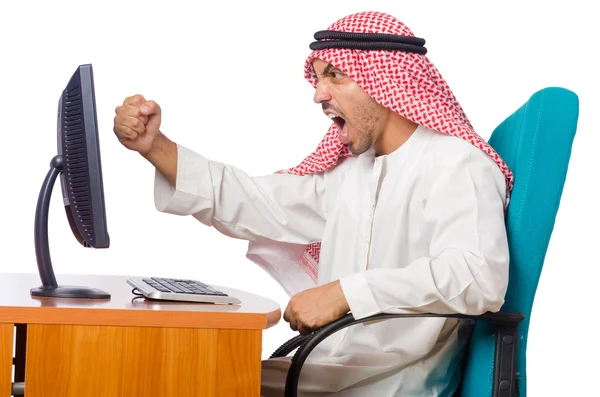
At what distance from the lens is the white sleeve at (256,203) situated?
3.19 metres

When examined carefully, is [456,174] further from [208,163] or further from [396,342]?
[208,163]

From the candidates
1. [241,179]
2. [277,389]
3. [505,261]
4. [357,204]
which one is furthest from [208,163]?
[505,261]

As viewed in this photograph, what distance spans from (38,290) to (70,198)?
0.80ft

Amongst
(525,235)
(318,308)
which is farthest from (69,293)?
(525,235)

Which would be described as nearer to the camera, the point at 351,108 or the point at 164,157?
the point at 351,108

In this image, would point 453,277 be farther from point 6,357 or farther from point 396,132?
point 6,357

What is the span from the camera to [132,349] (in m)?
2.08

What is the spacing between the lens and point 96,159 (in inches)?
90.3

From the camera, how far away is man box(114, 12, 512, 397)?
244cm

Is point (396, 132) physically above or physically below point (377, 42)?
below

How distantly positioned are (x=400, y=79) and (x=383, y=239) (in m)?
0.49

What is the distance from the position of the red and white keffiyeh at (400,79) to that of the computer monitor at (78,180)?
92cm

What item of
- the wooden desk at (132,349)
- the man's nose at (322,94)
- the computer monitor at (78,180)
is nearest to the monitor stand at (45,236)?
the computer monitor at (78,180)

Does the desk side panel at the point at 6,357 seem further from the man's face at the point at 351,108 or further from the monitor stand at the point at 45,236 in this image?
the man's face at the point at 351,108
